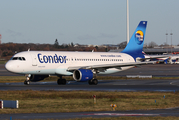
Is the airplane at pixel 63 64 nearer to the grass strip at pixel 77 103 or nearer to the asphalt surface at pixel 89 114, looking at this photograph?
the grass strip at pixel 77 103

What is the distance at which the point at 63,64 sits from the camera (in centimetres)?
4272

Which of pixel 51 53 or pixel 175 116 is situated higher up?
pixel 51 53

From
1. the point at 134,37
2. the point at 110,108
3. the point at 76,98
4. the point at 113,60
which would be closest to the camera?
the point at 110,108

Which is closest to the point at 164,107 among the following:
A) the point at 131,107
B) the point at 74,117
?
the point at 131,107

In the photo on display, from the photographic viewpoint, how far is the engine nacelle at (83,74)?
40562 mm

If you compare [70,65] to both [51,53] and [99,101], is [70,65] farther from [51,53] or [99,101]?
[99,101]

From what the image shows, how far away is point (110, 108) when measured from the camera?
21531 millimetres

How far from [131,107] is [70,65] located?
73.0 feet

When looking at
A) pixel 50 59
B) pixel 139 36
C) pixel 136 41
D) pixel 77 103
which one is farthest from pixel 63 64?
pixel 77 103

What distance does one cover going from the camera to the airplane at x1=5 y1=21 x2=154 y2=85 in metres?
39.9

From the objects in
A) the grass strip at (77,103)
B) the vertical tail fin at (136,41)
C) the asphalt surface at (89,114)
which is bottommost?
the grass strip at (77,103)

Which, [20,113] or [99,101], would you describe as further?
[99,101]

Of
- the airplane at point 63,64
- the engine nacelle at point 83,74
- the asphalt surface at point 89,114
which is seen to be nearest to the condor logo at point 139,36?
the airplane at point 63,64

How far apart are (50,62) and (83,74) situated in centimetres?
470
